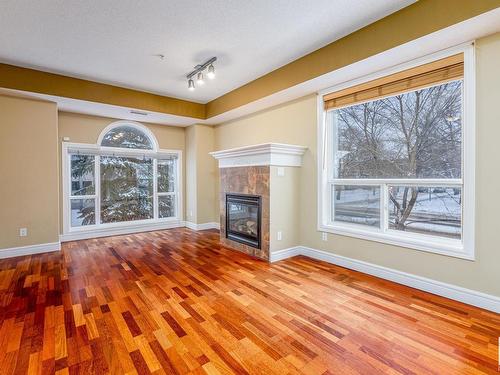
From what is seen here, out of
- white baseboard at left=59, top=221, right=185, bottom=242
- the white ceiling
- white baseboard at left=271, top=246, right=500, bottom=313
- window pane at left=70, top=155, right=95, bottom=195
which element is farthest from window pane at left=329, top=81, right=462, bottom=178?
window pane at left=70, top=155, right=95, bottom=195

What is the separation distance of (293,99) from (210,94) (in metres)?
1.74

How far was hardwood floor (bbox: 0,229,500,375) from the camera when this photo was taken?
1750 mm

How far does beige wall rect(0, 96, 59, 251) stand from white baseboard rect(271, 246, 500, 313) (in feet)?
12.5

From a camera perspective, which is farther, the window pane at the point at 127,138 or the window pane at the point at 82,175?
the window pane at the point at 127,138

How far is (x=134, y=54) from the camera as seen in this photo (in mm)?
3430

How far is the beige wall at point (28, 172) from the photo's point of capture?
404 cm

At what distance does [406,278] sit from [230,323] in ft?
6.84

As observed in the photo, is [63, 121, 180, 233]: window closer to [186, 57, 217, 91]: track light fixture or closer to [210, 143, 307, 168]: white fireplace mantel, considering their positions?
[186, 57, 217, 91]: track light fixture

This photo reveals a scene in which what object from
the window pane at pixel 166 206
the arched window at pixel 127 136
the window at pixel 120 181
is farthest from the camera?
the window pane at pixel 166 206

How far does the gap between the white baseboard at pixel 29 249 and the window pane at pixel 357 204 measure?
464cm

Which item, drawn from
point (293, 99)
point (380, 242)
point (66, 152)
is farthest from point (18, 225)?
point (380, 242)

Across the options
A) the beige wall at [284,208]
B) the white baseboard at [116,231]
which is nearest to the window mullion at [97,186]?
the white baseboard at [116,231]

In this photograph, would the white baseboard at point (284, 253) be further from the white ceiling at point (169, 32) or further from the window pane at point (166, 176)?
the window pane at point (166, 176)

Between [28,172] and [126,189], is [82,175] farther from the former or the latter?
[28,172]
